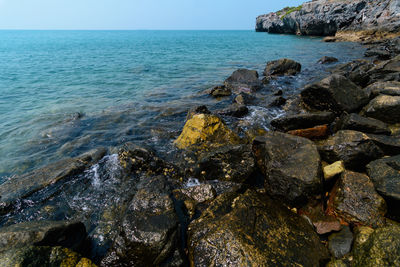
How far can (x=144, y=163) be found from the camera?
6.72 m

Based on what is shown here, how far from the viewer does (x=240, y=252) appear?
3340mm

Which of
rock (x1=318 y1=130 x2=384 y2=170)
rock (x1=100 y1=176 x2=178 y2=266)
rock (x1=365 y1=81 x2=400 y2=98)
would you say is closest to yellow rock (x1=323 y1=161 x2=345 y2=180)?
rock (x1=318 y1=130 x2=384 y2=170)

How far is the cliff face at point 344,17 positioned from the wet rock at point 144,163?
46.8 metres

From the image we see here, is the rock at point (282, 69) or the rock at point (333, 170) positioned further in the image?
the rock at point (282, 69)

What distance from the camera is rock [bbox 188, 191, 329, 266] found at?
11.0ft

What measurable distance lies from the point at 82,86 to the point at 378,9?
5436 centimetres

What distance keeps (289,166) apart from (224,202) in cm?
184

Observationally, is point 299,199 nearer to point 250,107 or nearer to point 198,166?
point 198,166

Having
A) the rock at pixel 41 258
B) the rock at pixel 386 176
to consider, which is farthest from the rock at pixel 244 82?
the rock at pixel 41 258

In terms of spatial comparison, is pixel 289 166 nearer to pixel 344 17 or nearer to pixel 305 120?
pixel 305 120

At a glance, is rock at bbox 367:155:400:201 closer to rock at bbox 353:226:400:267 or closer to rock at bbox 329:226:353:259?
rock at bbox 329:226:353:259

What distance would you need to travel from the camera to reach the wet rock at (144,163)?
654 centimetres

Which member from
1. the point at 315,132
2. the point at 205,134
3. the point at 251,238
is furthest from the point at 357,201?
the point at 205,134

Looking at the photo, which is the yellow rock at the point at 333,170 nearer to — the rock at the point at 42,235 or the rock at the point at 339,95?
the rock at the point at 339,95
